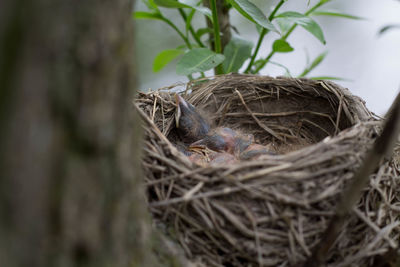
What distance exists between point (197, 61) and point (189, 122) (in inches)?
8.2

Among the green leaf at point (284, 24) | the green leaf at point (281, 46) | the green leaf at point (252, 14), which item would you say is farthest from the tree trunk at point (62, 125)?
the green leaf at point (284, 24)

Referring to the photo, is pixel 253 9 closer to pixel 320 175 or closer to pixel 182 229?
pixel 320 175

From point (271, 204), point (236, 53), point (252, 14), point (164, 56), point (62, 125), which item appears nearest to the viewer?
point (62, 125)

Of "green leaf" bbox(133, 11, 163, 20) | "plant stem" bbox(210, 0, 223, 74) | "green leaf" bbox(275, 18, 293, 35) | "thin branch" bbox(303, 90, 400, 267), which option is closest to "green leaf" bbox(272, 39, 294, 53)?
"green leaf" bbox(275, 18, 293, 35)

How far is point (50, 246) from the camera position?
Result: 1.43 ft

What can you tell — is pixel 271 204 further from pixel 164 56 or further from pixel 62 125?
pixel 164 56

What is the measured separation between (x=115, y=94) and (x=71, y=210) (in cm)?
14

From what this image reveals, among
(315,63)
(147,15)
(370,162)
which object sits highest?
(147,15)

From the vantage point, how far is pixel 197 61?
47.8 inches

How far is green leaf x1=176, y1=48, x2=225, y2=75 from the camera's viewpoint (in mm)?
1186

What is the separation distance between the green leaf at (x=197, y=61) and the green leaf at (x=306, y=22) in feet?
0.91

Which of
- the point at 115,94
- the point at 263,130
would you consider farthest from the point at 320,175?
the point at 263,130

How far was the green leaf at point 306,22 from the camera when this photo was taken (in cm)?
125

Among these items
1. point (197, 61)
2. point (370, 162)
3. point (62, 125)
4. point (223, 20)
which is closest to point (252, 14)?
point (197, 61)
